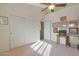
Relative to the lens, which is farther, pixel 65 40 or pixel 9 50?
pixel 65 40

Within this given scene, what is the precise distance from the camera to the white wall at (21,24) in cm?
215

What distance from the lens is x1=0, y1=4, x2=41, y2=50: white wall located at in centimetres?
215

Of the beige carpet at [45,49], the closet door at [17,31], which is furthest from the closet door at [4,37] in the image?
the beige carpet at [45,49]

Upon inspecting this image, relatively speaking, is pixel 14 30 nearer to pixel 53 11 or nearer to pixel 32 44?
pixel 32 44

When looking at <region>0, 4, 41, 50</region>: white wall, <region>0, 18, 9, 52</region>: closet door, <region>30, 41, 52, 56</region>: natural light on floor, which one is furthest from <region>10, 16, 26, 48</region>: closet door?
<region>30, 41, 52, 56</region>: natural light on floor

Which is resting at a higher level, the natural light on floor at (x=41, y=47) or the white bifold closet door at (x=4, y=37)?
the white bifold closet door at (x=4, y=37)

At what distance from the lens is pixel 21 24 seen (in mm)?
2268

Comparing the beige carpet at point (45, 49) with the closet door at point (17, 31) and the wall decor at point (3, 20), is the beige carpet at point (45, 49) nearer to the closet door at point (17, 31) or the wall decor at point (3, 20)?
the closet door at point (17, 31)

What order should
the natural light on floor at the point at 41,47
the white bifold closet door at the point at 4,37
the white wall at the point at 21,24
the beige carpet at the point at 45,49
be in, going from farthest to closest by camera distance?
the natural light on floor at the point at 41,47, the beige carpet at the point at 45,49, the white wall at the point at 21,24, the white bifold closet door at the point at 4,37

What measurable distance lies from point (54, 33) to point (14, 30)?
1127mm

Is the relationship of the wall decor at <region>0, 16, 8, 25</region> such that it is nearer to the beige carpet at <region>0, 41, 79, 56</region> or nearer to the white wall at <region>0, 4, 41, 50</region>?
the white wall at <region>0, 4, 41, 50</region>

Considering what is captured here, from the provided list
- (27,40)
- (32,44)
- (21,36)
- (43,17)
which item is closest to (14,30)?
(21,36)

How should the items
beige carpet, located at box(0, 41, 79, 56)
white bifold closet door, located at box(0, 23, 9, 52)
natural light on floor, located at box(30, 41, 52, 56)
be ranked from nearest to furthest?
white bifold closet door, located at box(0, 23, 9, 52) → beige carpet, located at box(0, 41, 79, 56) → natural light on floor, located at box(30, 41, 52, 56)

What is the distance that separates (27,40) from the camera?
2.42 m
